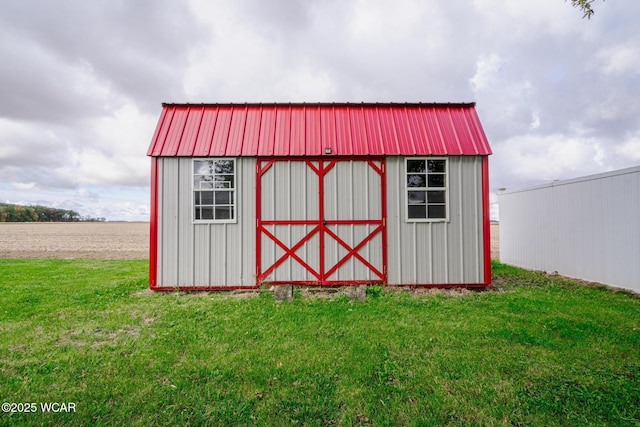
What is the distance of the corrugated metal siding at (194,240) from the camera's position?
7547 mm

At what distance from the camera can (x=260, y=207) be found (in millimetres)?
7645

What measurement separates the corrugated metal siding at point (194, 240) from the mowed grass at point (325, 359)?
92cm

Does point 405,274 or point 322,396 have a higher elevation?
point 405,274

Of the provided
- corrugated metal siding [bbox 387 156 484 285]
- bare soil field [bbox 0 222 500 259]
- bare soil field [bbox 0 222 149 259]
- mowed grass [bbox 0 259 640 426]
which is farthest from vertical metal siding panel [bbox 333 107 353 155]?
bare soil field [bbox 0 222 149 259]

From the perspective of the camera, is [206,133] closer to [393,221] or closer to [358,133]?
[358,133]

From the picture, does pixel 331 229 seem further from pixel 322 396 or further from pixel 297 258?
pixel 322 396

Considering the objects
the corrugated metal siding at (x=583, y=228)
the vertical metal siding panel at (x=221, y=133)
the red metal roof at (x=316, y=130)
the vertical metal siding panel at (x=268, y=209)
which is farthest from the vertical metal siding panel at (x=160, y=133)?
the corrugated metal siding at (x=583, y=228)

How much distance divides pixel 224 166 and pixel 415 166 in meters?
4.94

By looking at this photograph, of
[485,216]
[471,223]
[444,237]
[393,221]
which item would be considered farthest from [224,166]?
[485,216]

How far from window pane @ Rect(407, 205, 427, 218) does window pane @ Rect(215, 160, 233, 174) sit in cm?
471

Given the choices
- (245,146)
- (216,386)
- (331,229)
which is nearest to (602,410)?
(216,386)

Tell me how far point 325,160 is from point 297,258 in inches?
102

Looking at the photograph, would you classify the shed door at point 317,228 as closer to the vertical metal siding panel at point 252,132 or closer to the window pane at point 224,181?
the vertical metal siding panel at point 252,132

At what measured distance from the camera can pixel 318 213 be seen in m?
7.62
